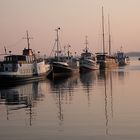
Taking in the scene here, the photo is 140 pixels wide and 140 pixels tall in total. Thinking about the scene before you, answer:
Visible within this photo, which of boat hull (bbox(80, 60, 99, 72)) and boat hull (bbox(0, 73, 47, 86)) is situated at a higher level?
boat hull (bbox(0, 73, 47, 86))

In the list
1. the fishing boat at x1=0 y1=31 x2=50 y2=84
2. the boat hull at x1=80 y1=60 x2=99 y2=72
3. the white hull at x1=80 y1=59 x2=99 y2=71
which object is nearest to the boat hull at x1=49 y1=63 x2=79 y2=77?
the fishing boat at x1=0 y1=31 x2=50 y2=84

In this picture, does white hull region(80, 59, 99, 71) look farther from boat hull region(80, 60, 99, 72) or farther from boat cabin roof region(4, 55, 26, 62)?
boat cabin roof region(4, 55, 26, 62)

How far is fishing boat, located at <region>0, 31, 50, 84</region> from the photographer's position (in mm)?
64812

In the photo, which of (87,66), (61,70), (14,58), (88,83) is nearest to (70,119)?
(88,83)

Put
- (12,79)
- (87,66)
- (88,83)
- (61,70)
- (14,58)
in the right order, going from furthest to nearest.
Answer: (87,66) < (61,70) < (14,58) < (88,83) < (12,79)

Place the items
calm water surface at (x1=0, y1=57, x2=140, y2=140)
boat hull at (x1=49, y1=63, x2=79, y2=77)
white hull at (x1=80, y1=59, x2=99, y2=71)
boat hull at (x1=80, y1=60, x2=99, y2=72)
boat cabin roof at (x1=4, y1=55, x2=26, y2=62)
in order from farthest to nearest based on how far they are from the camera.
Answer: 1. boat hull at (x1=80, y1=60, x2=99, y2=72)
2. white hull at (x1=80, y1=59, x2=99, y2=71)
3. boat hull at (x1=49, y1=63, x2=79, y2=77)
4. boat cabin roof at (x1=4, y1=55, x2=26, y2=62)
5. calm water surface at (x1=0, y1=57, x2=140, y2=140)

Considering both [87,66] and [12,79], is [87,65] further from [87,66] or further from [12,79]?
[12,79]

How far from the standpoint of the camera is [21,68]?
223ft

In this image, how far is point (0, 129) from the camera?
2405cm

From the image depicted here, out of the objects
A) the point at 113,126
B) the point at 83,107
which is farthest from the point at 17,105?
the point at 113,126

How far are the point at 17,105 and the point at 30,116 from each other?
6910mm

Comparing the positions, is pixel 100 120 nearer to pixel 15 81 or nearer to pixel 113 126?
pixel 113 126

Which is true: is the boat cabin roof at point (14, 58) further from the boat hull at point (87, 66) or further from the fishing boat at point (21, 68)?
the boat hull at point (87, 66)

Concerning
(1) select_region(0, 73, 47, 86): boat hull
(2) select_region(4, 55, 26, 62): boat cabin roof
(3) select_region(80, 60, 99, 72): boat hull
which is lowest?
(3) select_region(80, 60, 99, 72): boat hull
